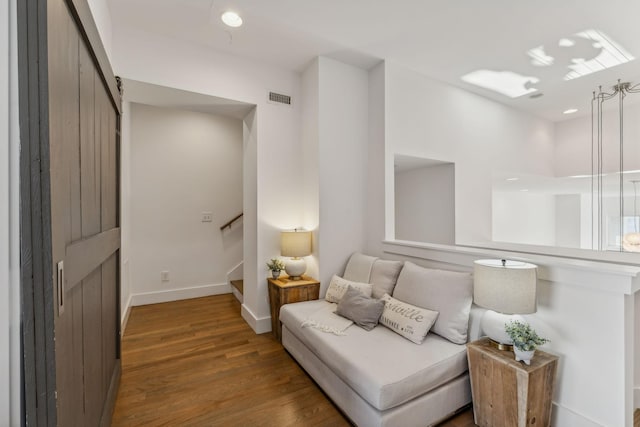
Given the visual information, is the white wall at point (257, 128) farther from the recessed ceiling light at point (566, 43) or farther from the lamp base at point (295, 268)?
the recessed ceiling light at point (566, 43)

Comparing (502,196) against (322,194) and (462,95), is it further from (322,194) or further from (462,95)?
(322,194)

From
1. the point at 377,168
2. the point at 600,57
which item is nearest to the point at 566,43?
the point at 600,57

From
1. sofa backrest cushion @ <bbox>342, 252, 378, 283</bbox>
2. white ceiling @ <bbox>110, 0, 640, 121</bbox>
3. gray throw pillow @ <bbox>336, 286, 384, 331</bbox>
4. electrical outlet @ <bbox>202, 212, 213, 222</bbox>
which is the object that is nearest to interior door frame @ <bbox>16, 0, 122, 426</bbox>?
gray throw pillow @ <bbox>336, 286, 384, 331</bbox>

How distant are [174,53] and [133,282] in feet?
9.79

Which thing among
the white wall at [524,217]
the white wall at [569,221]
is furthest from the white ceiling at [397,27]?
the white wall at [569,221]

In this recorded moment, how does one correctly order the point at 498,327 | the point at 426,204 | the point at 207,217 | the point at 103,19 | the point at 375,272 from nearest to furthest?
the point at 498,327, the point at 103,19, the point at 375,272, the point at 426,204, the point at 207,217

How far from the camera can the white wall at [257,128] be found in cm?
270

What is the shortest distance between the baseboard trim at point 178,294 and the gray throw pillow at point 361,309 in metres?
2.63

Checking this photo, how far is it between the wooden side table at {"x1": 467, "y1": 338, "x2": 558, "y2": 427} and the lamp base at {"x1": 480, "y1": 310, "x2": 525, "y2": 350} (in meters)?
Result: 0.07

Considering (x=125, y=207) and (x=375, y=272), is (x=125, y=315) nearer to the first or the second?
(x=125, y=207)

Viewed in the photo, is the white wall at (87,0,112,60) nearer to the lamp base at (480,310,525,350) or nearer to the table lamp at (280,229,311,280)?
the table lamp at (280,229,311,280)

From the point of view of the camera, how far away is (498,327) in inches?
73.8

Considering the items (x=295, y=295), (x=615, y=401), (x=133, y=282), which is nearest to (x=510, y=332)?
(x=615, y=401)

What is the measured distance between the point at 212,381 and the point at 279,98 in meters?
2.86
